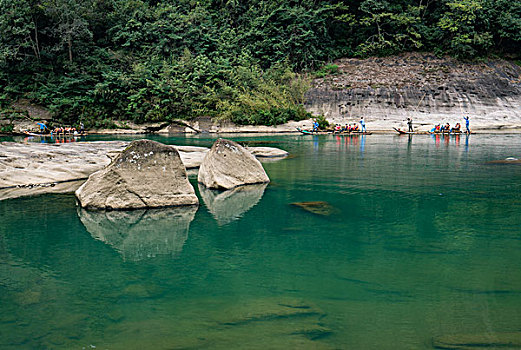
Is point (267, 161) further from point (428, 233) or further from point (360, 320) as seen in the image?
point (360, 320)

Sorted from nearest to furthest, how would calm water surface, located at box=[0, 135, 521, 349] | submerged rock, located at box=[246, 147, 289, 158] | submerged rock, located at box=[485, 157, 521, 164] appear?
calm water surface, located at box=[0, 135, 521, 349]
submerged rock, located at box=[485, 157, 521, 164]
submerged rock, located at box=[246, 147, 289, 158]

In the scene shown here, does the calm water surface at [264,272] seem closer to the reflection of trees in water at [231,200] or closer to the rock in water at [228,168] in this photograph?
the reflection of trees in water at [231,200]

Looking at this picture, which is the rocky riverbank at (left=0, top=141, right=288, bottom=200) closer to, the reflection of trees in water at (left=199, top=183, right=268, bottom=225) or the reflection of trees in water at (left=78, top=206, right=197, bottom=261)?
the reflection of trees in water at (left=78, top=206, right=197, bottom=261)

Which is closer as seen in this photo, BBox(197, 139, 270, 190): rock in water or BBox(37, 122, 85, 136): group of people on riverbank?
BBox(197, 139, 270, 190): rock in water

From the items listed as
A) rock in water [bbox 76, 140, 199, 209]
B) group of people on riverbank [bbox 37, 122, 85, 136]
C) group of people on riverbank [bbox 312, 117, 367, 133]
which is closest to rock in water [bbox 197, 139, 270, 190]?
rock in water [bbox 76, 140, 199, 209]

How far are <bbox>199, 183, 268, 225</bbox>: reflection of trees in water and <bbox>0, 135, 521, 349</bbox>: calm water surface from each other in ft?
0.24

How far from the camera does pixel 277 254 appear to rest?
5391 millimetres

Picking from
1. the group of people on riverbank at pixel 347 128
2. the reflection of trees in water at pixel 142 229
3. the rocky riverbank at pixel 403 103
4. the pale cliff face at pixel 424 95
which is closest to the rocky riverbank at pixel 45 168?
the reflection of trees in water at pixel 142 229

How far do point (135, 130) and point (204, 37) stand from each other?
40.9 feet

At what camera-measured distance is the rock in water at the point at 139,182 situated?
763 cm

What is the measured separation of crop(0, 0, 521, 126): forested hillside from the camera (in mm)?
34031

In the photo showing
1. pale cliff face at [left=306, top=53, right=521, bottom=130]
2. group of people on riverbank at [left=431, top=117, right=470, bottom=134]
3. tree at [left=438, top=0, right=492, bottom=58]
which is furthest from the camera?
tree at [left=438, top=0, right=492, bottom=58]

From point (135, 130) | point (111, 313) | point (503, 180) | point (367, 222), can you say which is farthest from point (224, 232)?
point (135, 130)

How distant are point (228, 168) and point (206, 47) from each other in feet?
106
